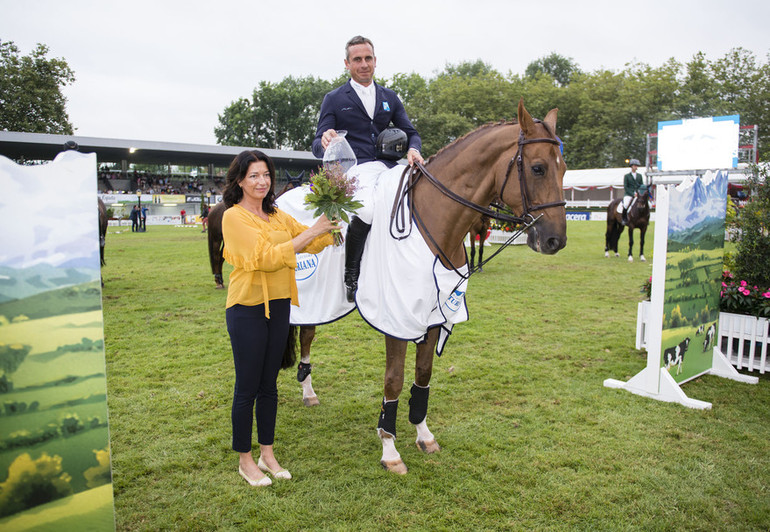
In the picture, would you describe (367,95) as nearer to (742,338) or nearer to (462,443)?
(462,443)

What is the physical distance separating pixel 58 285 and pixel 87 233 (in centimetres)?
24

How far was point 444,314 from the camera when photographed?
141 inches

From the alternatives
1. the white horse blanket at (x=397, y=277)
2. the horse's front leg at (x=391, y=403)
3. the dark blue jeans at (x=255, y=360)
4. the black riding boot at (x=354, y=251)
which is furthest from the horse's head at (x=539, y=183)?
the dark blue jeans at (x=255, y=360)

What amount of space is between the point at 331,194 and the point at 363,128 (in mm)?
1349

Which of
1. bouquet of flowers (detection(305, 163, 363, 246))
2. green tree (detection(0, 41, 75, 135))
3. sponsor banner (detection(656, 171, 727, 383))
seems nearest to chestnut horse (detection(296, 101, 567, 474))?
bouquet of flowers (detection(305, 163, 363, 246))

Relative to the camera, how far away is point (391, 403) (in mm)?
3662

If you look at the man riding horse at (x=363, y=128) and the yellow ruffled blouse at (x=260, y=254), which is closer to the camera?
the yellow ruffled blouse at (x=260, y=254)

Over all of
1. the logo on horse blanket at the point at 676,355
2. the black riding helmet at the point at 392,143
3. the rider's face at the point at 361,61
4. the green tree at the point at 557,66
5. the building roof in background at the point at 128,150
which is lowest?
the logo on horse blanket at the point at 676,355

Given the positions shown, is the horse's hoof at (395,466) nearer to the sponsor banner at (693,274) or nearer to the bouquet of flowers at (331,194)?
the bouquet of flowers at (331,194)

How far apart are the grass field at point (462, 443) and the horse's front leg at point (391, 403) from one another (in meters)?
0.13

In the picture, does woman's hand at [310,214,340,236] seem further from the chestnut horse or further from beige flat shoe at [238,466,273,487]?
beige flat shoe at [238,466,273,487]

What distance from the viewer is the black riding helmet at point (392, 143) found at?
12.7 ft

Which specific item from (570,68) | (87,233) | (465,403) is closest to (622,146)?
(570,68)

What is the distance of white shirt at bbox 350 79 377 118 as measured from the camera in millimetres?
4125
